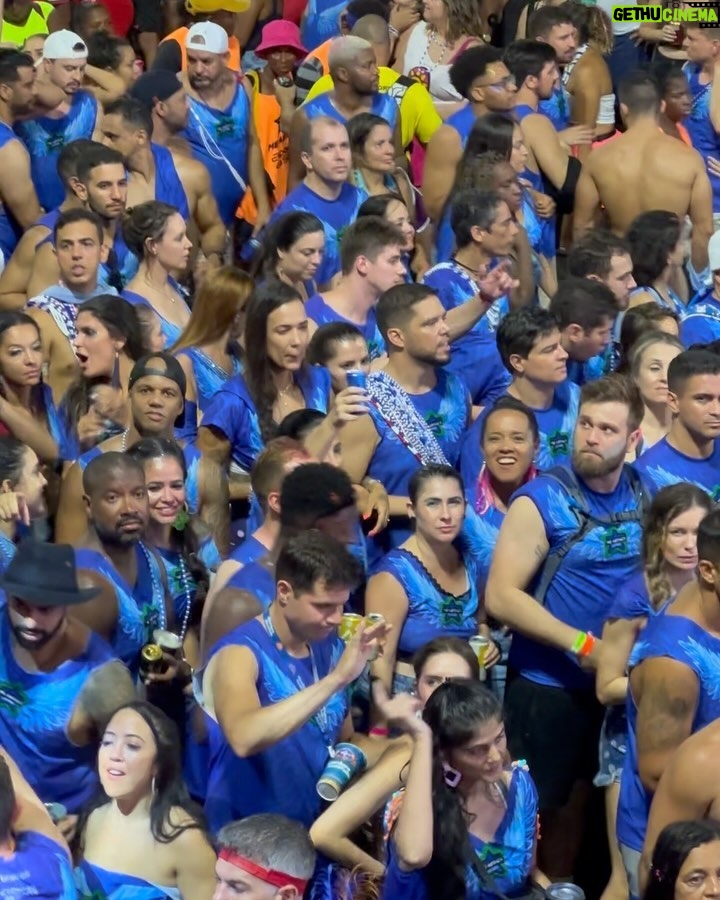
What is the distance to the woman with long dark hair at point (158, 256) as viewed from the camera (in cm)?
772

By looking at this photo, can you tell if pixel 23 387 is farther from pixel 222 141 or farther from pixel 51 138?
pixel 222 141

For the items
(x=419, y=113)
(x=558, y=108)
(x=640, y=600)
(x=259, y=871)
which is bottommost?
(x=558, y=108)

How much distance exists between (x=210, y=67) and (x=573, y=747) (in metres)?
4.54

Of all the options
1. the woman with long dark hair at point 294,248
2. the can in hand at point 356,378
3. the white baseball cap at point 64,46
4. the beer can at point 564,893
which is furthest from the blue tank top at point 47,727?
the white baseball cap at point 64,46

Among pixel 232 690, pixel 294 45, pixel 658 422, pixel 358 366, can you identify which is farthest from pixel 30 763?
pixel 294 45

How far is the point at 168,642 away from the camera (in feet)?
18.7

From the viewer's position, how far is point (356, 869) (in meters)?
4.97

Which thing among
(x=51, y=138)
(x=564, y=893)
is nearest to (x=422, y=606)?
(x=564, y=893)

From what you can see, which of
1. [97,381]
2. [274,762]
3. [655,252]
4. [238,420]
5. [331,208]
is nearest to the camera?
[274,762]

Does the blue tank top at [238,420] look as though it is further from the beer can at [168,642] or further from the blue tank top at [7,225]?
the blue tank top at [7,225]

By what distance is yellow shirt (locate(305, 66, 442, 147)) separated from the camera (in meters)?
9.91

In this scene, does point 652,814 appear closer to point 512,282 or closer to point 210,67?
point 512,282

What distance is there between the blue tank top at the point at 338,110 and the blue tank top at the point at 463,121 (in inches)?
12.1

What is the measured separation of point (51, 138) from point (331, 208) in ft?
4.36
